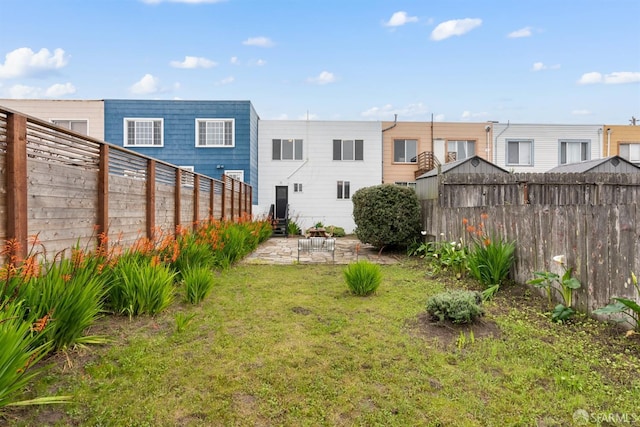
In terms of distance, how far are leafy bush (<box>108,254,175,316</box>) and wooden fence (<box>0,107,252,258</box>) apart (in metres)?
0.64

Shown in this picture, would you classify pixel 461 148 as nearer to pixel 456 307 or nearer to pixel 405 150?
pixel 405 150

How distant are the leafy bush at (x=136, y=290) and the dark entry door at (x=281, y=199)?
16.6 m

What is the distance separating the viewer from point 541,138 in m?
22.4

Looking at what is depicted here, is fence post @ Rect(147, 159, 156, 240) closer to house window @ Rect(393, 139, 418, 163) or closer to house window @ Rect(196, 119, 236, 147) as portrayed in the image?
house window @ Rect(196, 119, 236, 147)

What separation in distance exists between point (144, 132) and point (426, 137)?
51.7ft

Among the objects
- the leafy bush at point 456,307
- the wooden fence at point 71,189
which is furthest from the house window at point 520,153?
the leafy bush at point 456,307

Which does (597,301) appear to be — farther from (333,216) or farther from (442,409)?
(333,216)

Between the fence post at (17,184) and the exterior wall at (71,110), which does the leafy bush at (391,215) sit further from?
the exterior wall at (71,110)

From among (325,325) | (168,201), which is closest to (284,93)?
(168,201)

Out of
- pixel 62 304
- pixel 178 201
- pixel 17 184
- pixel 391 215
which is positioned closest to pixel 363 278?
pixel 62 304

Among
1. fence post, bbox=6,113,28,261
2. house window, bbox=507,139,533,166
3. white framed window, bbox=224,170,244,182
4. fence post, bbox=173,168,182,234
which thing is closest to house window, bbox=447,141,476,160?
house window, bbox=507,139,533,166

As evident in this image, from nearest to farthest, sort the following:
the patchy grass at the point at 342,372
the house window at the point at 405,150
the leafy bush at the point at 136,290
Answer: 1. the patchy grass at the point at 342,372
2. the leafy bush at the point at 136,290
3. the house window at the point at 405,150

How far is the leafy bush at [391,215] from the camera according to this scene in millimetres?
10906

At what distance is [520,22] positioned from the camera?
11.5m
